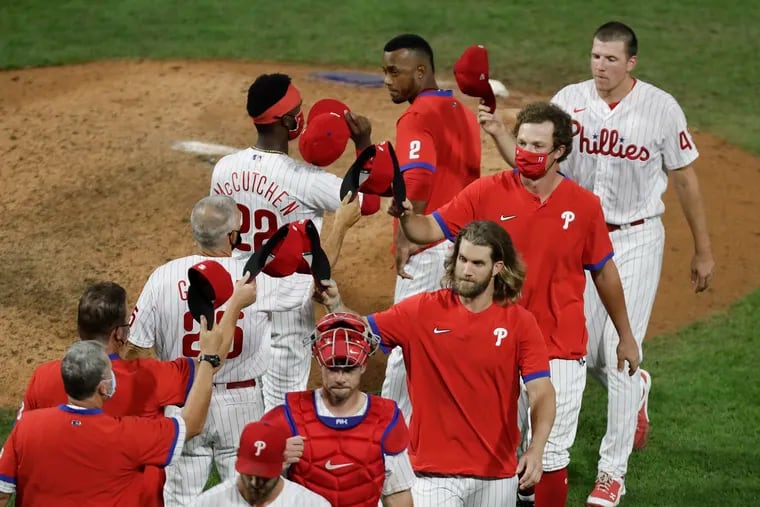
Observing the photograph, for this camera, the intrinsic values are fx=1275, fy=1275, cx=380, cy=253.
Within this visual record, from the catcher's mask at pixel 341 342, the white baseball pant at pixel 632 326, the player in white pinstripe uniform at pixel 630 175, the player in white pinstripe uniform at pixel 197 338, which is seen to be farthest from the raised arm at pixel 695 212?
the catcher's mask at pixel 341 342

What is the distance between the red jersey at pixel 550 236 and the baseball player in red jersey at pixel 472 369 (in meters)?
0.56

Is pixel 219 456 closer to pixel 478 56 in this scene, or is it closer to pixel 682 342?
pixel 478 56

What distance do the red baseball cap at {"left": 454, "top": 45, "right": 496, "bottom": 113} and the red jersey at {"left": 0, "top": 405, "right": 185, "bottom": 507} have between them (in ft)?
8.71

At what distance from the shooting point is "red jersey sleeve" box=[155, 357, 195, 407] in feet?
16.7

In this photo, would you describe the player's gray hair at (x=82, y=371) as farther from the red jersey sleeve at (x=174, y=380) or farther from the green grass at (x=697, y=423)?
the green grass at (x=697, y=423)

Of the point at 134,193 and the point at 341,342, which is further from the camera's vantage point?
the point at 134,193

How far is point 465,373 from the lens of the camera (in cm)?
521

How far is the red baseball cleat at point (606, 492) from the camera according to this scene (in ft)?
21.6

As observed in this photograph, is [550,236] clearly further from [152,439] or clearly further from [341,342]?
[152,439]

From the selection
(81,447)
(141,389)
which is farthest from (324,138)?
(81,447)

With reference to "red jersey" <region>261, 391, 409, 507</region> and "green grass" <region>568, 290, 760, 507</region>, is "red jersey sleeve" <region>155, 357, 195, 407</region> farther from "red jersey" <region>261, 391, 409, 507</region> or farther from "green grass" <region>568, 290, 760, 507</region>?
"green grass" <region>568, 290, 760, 507</region>

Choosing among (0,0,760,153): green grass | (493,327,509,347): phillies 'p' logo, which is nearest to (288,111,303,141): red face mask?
(493,327,509,347): phillies 'p' logo

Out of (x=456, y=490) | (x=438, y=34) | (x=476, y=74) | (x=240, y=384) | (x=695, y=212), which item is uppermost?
(x=438, y=34)

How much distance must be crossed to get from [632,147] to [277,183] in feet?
6.41
